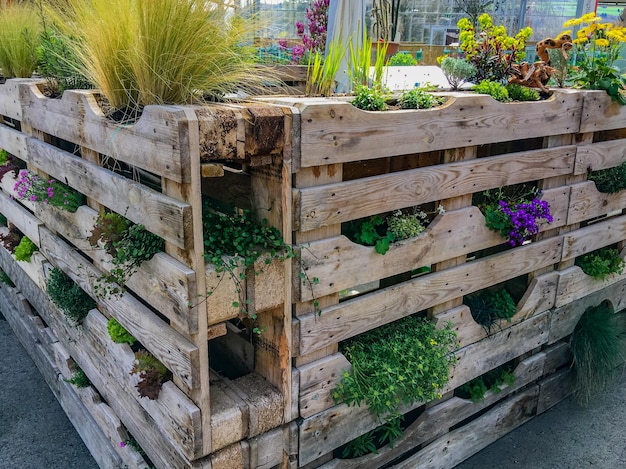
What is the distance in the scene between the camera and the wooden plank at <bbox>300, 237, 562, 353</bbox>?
2410 mm

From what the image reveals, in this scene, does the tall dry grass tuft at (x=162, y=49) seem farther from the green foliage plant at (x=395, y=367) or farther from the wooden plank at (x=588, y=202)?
the wooden plank at (x=588, y=202)

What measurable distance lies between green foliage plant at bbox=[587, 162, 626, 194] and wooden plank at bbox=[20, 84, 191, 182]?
8.96ft

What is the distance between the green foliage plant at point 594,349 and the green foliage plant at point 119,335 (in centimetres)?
281

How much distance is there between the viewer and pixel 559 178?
3.31 m

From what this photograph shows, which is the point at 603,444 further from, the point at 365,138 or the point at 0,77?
the point at 0,77

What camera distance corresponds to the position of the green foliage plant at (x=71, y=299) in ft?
9.84

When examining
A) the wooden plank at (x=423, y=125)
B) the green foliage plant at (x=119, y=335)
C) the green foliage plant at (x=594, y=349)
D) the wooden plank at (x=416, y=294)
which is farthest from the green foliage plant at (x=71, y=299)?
the green foliage plant at (x=594, y=349)

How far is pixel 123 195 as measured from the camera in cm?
233

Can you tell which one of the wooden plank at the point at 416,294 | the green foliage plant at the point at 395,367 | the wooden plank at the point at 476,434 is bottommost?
the wooden plank at the point at 476,434

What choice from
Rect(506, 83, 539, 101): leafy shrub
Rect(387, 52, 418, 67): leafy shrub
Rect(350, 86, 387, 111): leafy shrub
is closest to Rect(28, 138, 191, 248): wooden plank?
Rect(350, 86, 387, 111): leafy shrub

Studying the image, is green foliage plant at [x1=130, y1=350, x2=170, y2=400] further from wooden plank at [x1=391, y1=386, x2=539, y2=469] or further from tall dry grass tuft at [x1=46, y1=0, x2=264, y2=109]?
wooden plank at [x1=391, y1=386, x2=539, y2=469]

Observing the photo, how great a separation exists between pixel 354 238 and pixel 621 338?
96.4 inches

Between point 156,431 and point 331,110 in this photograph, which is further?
point 156,431

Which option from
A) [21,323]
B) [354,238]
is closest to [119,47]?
[354,238]
